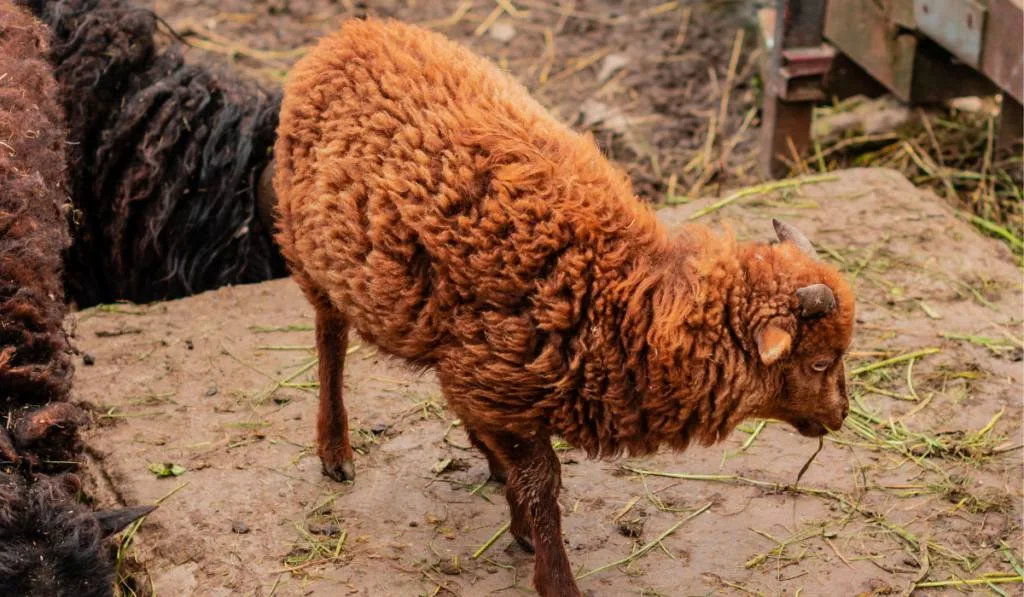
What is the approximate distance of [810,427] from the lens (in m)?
4.48

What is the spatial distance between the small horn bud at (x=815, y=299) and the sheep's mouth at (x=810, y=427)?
578 mm

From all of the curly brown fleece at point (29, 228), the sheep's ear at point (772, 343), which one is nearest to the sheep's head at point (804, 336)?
the sheep's ear at point (772, 343)

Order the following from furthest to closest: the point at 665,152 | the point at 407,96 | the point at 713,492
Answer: the point at 665,152 → the point at 713,492 → the point at 407,96

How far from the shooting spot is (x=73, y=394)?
5.59 metres

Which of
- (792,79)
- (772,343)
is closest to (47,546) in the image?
(772,343)

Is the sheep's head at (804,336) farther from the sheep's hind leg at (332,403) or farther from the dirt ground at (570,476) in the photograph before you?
the sheep's hind leg at (332,403)

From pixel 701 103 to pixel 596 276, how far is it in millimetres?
5391

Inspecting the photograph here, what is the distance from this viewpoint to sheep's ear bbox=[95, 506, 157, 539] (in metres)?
4.04

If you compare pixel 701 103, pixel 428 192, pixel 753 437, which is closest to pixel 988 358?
pixel 753 437

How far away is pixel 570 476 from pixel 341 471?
954 mm

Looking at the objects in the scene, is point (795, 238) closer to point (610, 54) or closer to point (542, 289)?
point (542, 289)

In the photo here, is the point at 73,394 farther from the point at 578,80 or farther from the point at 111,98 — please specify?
the point at 578,80

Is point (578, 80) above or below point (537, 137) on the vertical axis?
below

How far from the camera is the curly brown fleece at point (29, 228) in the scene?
439cm
